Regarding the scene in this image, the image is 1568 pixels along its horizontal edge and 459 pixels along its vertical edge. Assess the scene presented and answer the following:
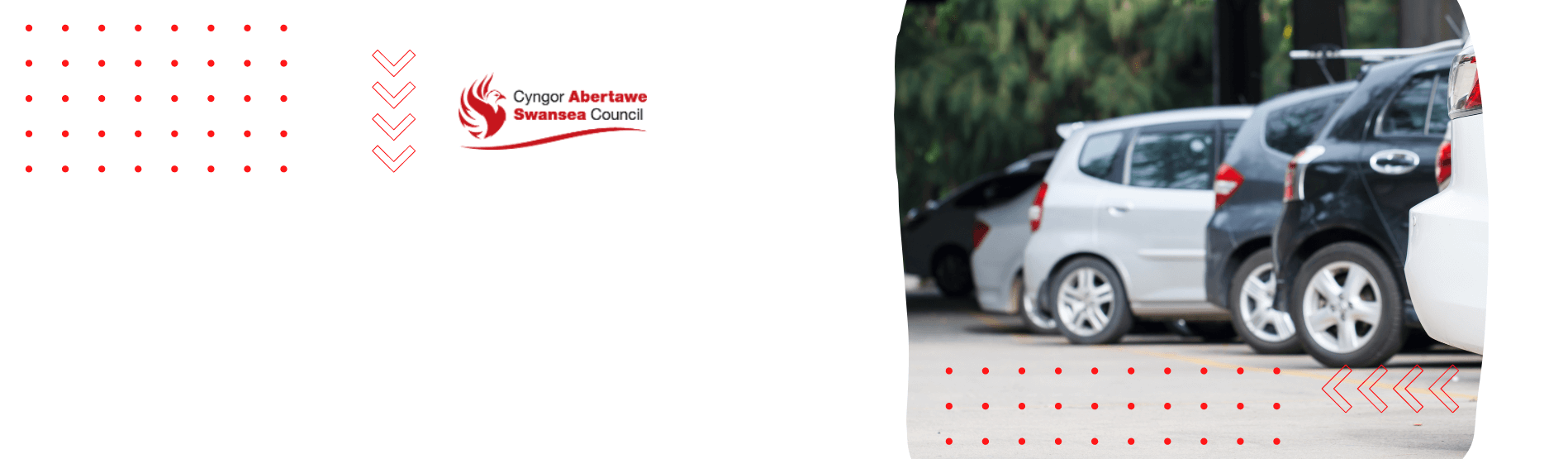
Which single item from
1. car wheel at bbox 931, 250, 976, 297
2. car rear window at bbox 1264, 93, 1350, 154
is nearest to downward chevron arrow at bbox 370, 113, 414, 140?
car rear window at bbox 1264, 93, 1350, 154

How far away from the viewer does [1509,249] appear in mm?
5082

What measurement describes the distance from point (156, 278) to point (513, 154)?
107 cm

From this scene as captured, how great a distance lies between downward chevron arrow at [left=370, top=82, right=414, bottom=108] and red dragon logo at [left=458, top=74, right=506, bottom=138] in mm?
164

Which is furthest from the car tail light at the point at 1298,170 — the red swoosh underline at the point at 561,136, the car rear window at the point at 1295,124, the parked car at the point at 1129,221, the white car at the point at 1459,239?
the red swoosh underline at the point at 561,136

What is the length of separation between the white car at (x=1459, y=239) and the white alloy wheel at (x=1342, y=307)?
2.55m

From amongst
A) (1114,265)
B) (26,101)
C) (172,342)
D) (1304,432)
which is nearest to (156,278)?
(172,342)

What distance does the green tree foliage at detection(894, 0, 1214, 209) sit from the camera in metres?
17.5

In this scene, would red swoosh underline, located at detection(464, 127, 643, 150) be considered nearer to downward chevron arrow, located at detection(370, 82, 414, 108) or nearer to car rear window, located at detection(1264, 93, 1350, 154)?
downward chevron arrow, located at detection(370, 82, 414, 108)

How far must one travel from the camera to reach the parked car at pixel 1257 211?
895cm

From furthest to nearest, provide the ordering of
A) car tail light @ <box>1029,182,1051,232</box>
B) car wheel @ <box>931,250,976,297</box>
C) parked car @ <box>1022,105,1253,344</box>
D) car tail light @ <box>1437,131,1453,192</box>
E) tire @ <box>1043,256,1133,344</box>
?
car wheel @ <box>931,250,976,297</box> → car tail light @ <box>1029,182,1051,232</box> → tire @ <box>1043,256,1133,344</box> → parked car @ <box>1022,105,1253,344</box> → car tail light @ <box>1437,131,1453,192</box>

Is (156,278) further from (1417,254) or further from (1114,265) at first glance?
(1114,265)

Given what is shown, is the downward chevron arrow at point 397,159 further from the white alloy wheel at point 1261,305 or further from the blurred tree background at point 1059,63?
the blurred tree background at point 1059,63

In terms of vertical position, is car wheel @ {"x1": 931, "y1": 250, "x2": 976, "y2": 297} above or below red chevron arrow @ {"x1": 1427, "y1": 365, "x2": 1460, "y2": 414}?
below

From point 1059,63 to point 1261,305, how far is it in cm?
881
